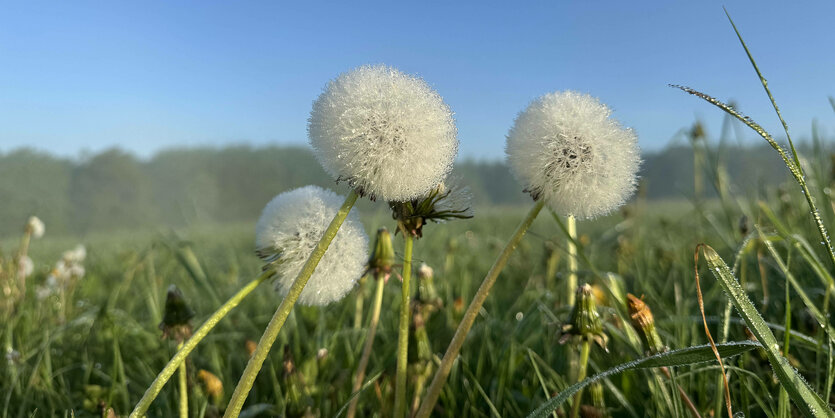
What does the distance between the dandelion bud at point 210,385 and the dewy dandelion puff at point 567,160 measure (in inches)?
38.6

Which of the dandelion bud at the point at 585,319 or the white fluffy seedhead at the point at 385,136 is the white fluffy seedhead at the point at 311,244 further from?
the dandelion bud at the point at 585,319

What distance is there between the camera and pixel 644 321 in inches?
50.3

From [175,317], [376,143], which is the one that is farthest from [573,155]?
[175,317]

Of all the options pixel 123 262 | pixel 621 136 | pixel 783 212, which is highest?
pixel 621 136

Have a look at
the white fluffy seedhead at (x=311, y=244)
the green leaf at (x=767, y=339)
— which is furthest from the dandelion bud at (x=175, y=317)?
the green leaf at (x=767, y=339)

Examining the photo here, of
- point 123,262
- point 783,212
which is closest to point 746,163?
point 783,212

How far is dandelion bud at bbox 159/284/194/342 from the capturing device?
4.60ft

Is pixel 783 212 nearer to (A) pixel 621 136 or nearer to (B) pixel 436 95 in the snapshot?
(A) pixel 621 136

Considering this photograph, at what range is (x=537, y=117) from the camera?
1.09 meters

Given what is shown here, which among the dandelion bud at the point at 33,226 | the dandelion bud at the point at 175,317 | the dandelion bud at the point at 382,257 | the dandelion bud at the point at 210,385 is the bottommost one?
the dandelion bud at the point at 210,385

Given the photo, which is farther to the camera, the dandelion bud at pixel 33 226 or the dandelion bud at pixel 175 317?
the dandelion bud at pixel 33 226

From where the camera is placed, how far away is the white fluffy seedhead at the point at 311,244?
3.71ft

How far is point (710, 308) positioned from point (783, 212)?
1.50 m

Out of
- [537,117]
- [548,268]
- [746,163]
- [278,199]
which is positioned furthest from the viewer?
[548,268]
